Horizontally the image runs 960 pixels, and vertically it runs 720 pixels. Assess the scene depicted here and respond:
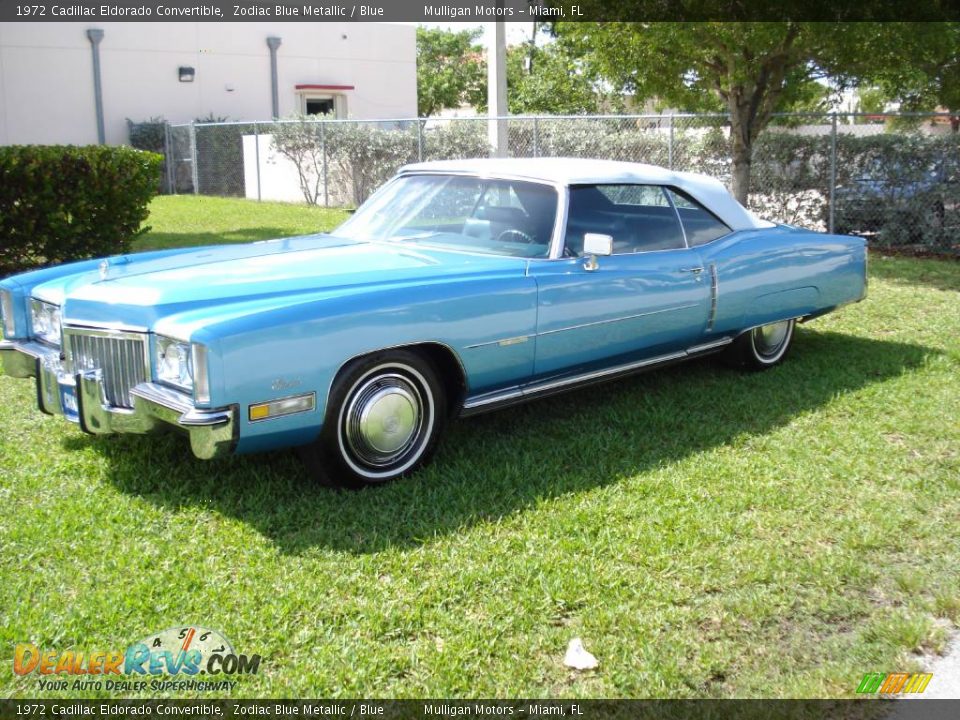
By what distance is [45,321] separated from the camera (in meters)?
4.83

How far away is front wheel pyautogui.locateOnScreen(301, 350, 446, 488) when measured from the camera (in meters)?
4.14

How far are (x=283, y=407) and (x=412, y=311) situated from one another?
2.43ft

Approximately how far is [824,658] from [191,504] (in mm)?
2588

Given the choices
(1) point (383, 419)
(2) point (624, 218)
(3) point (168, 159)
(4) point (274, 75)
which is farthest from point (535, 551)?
(4) point (274, 75)

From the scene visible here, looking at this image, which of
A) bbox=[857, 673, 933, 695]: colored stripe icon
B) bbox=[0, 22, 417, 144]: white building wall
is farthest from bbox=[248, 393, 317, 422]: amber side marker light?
bbox=[0, 22, 417, 144]: white building wall

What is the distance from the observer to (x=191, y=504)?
4.16 metres

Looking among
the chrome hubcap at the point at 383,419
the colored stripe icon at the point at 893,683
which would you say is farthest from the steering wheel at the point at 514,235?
the colored stripe icon at the point at 893,683

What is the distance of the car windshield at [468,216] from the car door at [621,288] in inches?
6.8

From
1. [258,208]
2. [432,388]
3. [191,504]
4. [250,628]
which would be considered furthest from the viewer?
[258,208]

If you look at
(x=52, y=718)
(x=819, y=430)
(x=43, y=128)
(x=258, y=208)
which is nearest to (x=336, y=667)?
(x=52, y=718)

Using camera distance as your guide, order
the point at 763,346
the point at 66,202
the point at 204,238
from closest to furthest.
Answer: the point at 763,346 < the point at 66,202 < the point at 204,238

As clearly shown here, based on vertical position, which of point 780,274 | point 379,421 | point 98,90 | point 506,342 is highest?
point 98,90

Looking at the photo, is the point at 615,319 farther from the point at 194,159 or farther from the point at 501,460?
the point at 194,159

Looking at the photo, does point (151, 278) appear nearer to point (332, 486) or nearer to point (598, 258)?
point (332, 486)
